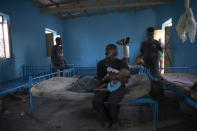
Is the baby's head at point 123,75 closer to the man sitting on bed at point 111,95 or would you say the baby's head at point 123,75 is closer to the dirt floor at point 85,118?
the man sitting on bed at point 111,95

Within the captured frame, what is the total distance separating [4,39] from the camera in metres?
4.73

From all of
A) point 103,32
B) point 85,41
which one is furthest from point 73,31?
point 103,32

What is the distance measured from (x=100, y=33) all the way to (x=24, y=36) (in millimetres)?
4491

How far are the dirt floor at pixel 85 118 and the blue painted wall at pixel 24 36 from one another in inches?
67.6

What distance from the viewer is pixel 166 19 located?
6426mm

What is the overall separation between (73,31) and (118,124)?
24.8 feet

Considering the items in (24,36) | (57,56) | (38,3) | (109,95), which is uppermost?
(38,3)

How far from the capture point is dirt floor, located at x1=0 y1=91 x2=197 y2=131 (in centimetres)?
241

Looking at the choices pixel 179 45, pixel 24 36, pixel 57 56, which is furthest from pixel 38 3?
pixel 179 45

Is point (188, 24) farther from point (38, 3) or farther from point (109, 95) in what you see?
point (38, 3)

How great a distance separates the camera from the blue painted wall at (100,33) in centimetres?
836

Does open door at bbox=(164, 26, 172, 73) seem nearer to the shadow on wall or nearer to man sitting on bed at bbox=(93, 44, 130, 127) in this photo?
man sitting on bed at bbox=(93, 44, 130, 127)

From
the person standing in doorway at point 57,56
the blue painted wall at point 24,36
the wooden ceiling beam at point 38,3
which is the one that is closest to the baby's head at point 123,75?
the person standing in doorway at point 57,56

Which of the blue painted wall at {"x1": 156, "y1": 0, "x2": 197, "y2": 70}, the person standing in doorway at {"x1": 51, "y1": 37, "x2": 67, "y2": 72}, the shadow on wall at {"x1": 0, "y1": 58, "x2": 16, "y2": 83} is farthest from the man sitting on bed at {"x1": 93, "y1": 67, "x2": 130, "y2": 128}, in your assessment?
the shadow on wall at {"x1": 0, "y1": 58, "x2": 16, "y2": 83}
